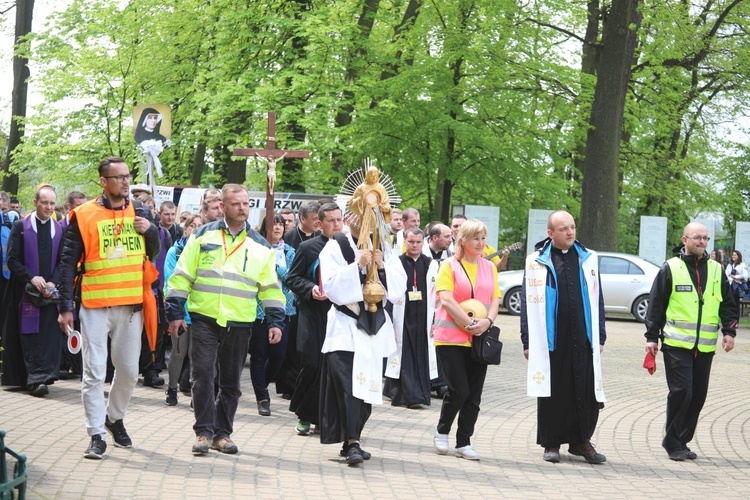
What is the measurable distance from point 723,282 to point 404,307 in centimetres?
337

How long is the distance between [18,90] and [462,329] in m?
27.8

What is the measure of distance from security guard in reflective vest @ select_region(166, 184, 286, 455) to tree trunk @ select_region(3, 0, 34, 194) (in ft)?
84.4

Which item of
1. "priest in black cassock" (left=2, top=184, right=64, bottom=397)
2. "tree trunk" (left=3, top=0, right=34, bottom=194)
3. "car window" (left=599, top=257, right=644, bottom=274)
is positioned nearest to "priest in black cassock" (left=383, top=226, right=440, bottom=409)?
"priest in black cassock" (left=2, top=184, right=64, bottom=397)

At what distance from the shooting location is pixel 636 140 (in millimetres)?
42938

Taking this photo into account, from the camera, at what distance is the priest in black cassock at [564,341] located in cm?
891

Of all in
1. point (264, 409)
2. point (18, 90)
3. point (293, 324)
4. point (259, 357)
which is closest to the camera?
point (264, 409)

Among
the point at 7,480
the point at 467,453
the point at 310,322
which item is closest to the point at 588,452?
the point at 467,453

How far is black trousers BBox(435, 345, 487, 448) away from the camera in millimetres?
8742

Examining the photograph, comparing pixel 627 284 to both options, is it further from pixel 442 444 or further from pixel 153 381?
pixel 442 444

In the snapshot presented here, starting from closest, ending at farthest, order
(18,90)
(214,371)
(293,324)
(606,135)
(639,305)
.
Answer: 1. (214,371)
2. (293,324)
3. (606,135)
4. (639,305)
5. (18,90)

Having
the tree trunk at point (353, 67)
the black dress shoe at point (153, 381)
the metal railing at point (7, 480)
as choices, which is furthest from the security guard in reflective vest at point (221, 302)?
the tree trunk at point (353, 67)

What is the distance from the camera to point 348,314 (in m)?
8.33

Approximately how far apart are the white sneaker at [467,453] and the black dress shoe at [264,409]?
2.34m

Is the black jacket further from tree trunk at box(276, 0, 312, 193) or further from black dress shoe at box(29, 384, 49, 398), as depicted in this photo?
tree trunk at box(276, 0, 312, 193)
